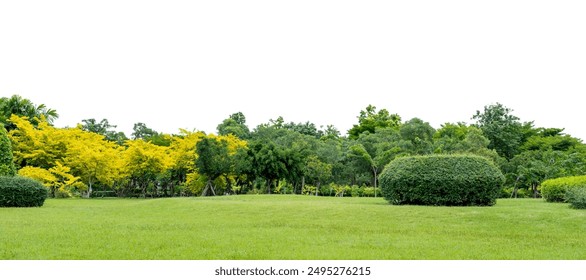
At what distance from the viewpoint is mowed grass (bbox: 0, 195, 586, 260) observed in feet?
29.6

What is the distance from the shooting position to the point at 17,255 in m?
8.86

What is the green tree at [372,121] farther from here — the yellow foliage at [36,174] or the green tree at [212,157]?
the yellow foliage at [36,174]

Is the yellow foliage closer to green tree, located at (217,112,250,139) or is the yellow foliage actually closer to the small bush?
green tree, located at (217,112,250,139)

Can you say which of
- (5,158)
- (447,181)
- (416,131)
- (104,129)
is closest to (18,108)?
(104,129)

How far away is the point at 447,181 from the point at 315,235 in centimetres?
742

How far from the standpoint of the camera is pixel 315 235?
11.4 metres

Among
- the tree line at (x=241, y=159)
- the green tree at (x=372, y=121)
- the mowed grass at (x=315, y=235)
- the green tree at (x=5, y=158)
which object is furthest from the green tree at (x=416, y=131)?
the green tree at (x=5, y=158)

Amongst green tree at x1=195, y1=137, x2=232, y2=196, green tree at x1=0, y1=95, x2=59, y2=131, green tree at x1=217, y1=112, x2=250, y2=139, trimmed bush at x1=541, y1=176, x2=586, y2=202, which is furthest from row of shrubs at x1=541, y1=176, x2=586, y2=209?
green tree at x1=0, y1=95, x2=59, y2=131

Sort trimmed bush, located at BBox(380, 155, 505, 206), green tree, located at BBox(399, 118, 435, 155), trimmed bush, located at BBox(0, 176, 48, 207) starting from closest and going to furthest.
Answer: trimmed bush, located at BBox(380, 155, 505, 206), trimmed bush, located at BBox(0, 176, 48, 207), green tree, located at BBox(399, 118, 435, 155)

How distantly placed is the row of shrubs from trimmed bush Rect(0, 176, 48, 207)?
2038 centimetres

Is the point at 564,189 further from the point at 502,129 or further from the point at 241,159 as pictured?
the point at 502,129
